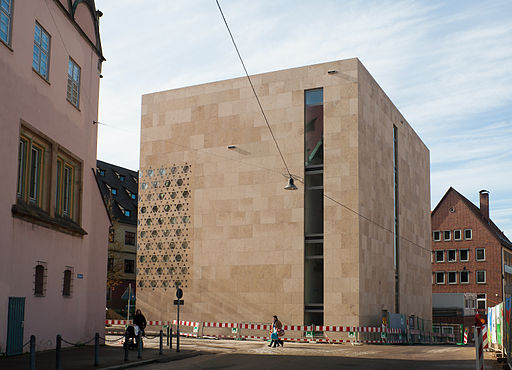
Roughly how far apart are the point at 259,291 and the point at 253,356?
16.3m

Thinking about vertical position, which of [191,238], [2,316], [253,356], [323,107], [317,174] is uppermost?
[323,107]

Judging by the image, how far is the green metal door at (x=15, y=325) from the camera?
20062mm

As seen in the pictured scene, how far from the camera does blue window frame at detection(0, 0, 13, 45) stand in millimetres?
19906

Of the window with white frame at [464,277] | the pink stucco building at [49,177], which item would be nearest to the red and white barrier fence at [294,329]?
the pink stucco building at [49,177]

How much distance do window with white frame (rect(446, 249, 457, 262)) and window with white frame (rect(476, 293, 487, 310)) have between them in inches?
207

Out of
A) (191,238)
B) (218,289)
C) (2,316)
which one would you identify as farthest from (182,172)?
(2,316)

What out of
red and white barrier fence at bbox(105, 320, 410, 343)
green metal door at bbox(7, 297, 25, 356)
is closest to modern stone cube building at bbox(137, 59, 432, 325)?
red and white barrier fence at bbox(105, 320, 410, 343)

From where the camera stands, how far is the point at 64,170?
83.6 ft

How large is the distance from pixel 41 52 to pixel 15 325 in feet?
29.7

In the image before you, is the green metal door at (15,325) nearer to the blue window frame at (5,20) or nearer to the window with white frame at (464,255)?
the blue window frame at (5,20)

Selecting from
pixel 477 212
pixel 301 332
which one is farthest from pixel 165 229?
pixel 477 212

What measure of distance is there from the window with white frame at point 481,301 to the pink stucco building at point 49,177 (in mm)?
57495

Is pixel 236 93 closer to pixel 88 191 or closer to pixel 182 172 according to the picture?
pixel 182 172

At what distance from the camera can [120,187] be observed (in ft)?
242
